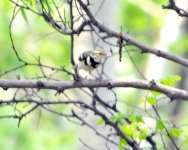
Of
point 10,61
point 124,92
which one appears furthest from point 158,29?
point 10,61

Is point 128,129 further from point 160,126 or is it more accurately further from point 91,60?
point 91,60

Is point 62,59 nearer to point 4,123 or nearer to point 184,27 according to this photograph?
point 184,27

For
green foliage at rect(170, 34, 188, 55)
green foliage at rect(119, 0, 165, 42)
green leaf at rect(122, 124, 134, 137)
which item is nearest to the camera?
green leaf at rect(122, 124, 134, 137)

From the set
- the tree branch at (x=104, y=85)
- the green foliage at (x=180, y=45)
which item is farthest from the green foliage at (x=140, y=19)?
the tree branch at (x=104, y=85)

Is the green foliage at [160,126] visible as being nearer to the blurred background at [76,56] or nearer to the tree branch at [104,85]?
the tree branch at [104,85]

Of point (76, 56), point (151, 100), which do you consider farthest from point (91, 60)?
point (76, 56)

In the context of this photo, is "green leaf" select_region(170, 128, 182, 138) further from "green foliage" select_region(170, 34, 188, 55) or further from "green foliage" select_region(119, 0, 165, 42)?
"green foliage" select_region(119, 0, 165, 42)

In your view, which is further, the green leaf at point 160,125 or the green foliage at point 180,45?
the green foliage at point 180,45

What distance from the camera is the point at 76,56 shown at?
33.5 ft

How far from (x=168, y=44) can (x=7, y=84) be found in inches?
319

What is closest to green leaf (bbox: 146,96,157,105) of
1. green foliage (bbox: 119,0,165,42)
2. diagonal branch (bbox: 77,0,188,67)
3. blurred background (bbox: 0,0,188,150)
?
diagonal branch (bbox: 77,0,188,67)

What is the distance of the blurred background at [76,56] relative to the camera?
9.16 m

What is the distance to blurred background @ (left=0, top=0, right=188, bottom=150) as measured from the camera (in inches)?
360

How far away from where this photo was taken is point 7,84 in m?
3.66
